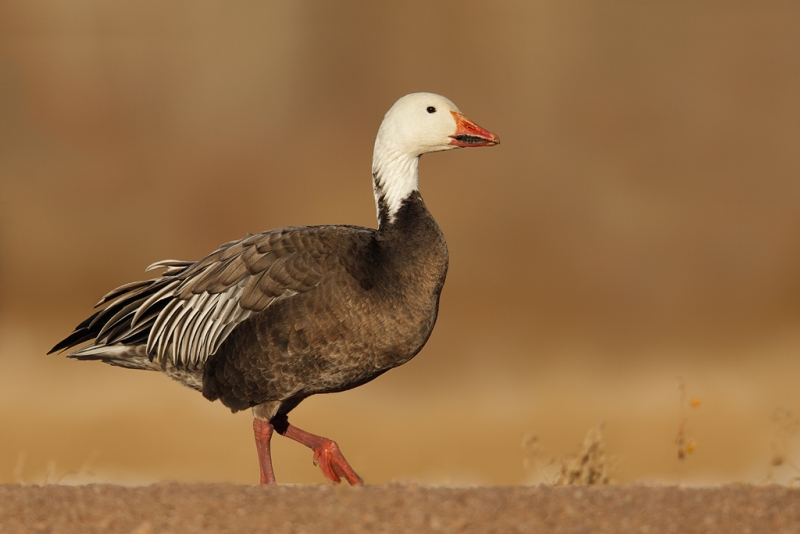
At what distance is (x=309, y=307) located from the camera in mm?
5316

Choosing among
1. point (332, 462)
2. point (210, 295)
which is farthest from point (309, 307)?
point (332, 462)

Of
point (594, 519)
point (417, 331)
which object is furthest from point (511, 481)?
point (594, 519)

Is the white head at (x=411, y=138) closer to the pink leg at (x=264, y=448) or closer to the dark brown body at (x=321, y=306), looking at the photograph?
the dark brown body at (x=321, y=306)

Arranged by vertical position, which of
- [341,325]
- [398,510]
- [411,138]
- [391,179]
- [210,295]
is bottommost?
[398,510]

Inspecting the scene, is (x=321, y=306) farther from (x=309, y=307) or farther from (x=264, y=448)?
(x=264, y=448)

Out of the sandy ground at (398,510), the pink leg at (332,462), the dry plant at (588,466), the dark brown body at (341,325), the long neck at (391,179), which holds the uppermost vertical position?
the long neck at (391,179)

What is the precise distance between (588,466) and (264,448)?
1.81 metres

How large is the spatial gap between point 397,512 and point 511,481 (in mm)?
5667

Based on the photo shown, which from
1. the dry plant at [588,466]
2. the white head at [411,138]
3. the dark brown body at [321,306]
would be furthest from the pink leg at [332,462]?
the white head at [411,138]

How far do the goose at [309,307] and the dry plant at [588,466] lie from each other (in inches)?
46.2

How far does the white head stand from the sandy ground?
2268 mm

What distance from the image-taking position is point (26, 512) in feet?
11.7

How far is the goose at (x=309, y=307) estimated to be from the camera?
17.4ft

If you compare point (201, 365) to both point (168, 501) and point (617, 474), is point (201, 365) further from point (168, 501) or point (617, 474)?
point (617, 474)
